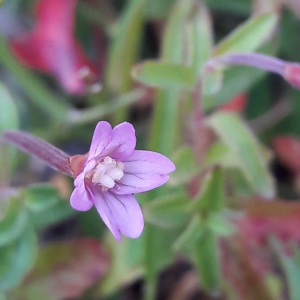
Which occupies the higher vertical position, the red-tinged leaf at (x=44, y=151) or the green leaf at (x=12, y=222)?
the red-tinged leaf at (x=44, y=151)

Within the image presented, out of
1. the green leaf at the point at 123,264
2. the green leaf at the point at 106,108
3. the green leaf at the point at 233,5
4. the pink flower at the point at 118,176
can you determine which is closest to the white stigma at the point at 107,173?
the pink flower at the point at 118,176

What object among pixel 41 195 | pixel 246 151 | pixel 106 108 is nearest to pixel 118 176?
pixel 41 195

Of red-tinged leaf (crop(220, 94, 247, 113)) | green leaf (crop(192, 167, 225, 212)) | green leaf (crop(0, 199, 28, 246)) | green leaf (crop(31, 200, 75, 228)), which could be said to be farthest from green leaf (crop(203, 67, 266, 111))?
green leaf (crop(0, 199, 28, 246))

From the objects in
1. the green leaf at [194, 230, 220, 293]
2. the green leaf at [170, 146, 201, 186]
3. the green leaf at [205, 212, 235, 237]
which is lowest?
the green leaf at [194, 230, 220, 293]

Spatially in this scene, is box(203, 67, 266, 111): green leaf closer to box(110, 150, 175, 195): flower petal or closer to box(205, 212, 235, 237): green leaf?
box(205, 212, 235, 237): green leaf

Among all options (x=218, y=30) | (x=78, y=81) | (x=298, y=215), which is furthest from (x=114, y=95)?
(x=298, y=215)

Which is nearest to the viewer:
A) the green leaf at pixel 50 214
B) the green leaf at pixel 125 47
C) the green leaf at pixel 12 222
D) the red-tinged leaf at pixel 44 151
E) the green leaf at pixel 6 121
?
the red-tinged leaf at pixel 44 151

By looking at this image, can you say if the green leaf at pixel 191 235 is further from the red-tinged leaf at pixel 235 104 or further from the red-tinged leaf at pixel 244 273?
the red-tinged leaf at pixel 235 104
